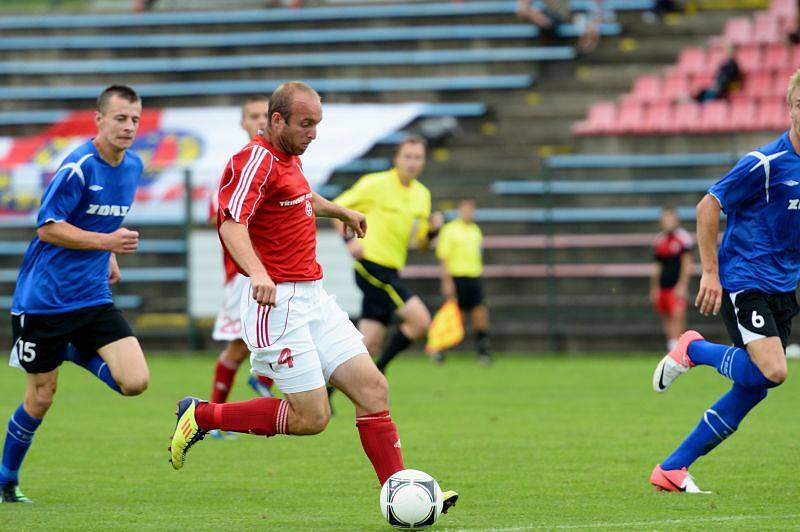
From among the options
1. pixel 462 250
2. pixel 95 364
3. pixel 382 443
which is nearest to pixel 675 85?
pixel 462 250

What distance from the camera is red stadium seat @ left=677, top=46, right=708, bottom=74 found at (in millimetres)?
22766

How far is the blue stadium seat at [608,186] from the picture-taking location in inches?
799

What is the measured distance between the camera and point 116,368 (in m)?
7.54

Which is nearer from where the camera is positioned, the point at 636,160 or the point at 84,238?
the point at 84,238

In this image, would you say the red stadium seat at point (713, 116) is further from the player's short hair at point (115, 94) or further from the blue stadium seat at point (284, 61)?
the player's short hair at point (115, 94)

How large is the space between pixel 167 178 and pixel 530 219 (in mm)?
5908

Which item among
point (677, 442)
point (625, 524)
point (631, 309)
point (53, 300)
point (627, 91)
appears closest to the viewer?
point (625, 524)

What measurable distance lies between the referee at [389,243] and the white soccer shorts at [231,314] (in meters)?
1.59

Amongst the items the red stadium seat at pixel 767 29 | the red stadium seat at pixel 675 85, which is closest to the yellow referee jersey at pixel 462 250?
the red stadium seat at pixel 675 85

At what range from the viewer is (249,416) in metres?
6.48

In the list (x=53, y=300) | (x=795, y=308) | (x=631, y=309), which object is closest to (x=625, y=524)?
(x=795, y=308)

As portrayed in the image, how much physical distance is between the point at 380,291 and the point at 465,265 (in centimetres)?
738

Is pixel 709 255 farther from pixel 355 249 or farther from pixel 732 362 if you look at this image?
pixel 355 249

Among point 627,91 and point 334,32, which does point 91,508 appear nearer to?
point 627,91
